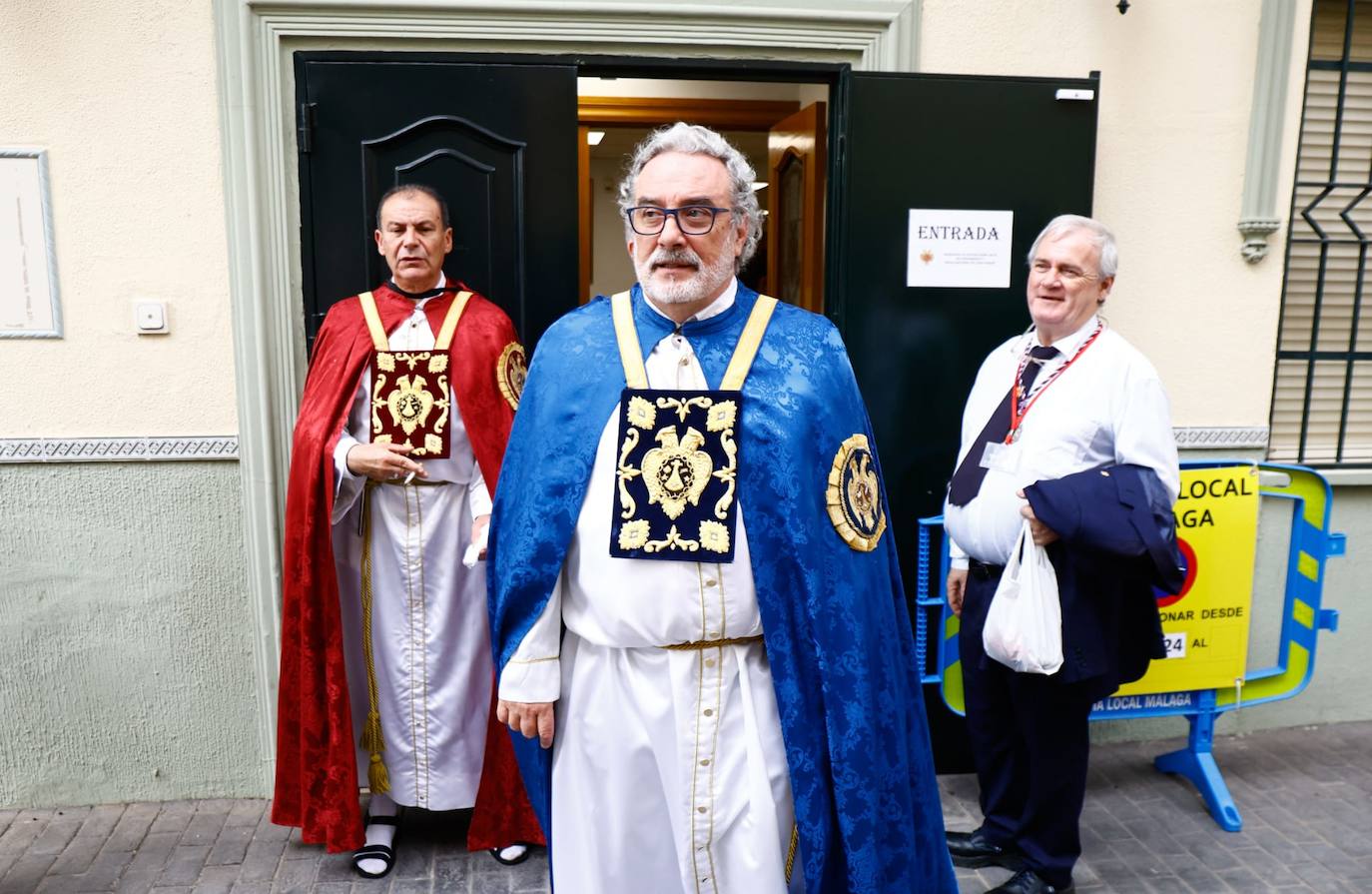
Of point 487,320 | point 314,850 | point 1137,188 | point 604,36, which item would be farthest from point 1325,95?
point 314,850

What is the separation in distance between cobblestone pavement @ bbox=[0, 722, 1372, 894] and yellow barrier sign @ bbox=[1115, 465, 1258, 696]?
470 millimetres

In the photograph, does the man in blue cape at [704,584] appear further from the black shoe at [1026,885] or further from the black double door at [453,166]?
the black double door at [453,166]

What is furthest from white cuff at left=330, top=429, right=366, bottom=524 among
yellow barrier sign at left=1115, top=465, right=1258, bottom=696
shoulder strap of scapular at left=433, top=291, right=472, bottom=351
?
yellow barrier sign at left=1115, top=465, right=1258, bottom=696

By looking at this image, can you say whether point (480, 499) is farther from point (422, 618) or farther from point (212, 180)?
point (212, 180)

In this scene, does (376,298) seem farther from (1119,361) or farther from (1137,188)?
(1137,188)

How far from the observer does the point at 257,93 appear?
3459 mm

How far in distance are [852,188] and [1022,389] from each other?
1062 millimetres

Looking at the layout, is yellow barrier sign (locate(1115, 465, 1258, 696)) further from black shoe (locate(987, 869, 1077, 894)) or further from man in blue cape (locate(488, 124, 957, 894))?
man in blue cape (locate(488, 124, 957, 894))

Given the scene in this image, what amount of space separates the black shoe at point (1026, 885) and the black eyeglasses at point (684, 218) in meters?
2.28

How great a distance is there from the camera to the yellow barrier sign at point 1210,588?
→ 3.70 metres

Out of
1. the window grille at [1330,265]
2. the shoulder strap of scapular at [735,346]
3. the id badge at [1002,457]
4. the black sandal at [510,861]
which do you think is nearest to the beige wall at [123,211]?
the black sandal at [510,861]

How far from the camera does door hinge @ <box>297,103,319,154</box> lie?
3.39m

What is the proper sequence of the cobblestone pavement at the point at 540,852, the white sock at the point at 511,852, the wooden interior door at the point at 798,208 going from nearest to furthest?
1. the cobblestone pavement at the point at 540,852
2. the white sock at the point at 511,852
3. the wooden interior door at the point at 798,208

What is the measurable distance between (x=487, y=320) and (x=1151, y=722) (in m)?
3.19
